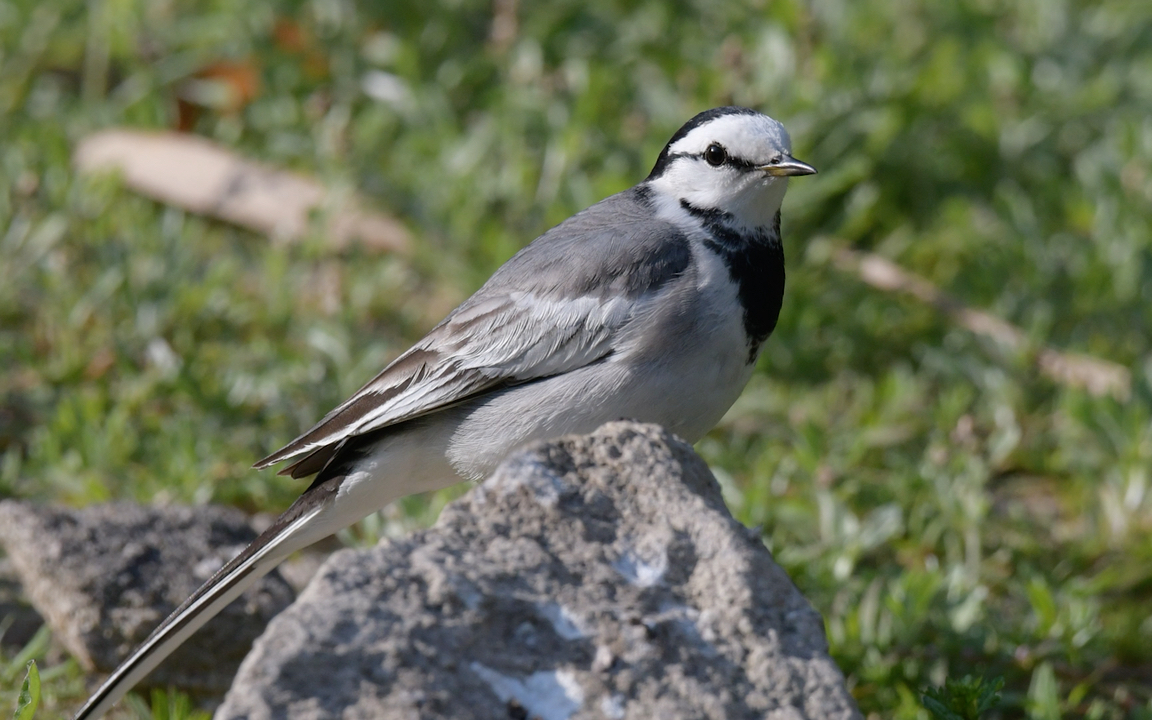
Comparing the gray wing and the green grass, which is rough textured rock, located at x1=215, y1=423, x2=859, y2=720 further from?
the green grass

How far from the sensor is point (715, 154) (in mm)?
4254

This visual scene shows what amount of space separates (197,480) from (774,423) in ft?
7.77

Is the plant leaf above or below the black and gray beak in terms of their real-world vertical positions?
above

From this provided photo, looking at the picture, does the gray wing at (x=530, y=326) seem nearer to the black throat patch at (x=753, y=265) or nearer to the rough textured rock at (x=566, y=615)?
the black throat patch at (x=753, y=265)

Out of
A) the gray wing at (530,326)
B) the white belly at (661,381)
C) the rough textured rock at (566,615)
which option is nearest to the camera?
the rough textured rock at (566,615)

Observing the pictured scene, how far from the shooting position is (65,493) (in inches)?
197

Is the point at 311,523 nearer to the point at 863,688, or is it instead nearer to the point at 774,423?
the point at 863,688

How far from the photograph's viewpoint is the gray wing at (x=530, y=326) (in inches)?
152

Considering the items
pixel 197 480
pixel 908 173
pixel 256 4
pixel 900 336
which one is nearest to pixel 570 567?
pixel 197 480

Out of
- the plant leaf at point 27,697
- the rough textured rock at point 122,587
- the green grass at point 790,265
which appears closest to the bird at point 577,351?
the plant leaf at point 27,697

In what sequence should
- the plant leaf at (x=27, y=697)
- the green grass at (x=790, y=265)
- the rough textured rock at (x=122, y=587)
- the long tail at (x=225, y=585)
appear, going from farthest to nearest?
the green grass at (x=790, y=265) → the rough textured rock at (x=122, y=587) → the long tail at (x=225, y=585) → the plant leaf at (x=27, y=697)

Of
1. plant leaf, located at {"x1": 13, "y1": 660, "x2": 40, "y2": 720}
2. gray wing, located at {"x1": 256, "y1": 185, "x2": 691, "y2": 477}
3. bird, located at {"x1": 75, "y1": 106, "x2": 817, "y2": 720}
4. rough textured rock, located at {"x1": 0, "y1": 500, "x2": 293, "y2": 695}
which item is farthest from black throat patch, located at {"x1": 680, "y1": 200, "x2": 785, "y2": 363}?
plant leaf, located at {"x1": 13, "y1": 660, "x2": 40, "y2": 720}

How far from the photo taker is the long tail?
3.49 metres

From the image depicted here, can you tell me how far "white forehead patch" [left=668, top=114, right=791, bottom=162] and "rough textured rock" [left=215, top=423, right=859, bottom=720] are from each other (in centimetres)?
144
